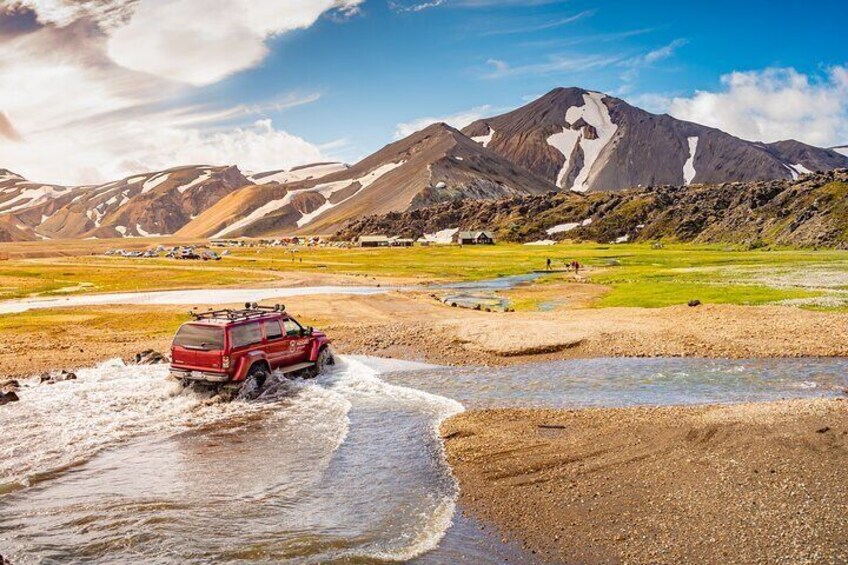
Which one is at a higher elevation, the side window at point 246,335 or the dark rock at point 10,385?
the side window at point 246,335

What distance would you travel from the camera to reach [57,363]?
31.5 metres

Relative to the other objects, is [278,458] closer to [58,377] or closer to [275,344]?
[275,344]

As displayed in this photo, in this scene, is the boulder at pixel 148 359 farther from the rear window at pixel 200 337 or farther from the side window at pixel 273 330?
the side window at pixel 273 330

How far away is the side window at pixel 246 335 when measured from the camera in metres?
23.6

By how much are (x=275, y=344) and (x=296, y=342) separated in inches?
63.5

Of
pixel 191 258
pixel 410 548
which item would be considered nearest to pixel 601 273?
pixel 410 548

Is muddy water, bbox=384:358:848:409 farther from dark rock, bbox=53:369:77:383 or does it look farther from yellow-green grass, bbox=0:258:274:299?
yellow-green grass, bbox=0:258:274:299

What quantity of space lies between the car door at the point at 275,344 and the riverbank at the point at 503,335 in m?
9.24

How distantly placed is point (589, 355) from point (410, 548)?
22916 millimetres

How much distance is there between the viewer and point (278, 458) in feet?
58.3

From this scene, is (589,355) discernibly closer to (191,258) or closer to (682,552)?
(682,552)

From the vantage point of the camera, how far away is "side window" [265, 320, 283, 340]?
83.9 feet

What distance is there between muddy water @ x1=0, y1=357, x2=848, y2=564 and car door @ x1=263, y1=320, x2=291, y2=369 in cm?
102

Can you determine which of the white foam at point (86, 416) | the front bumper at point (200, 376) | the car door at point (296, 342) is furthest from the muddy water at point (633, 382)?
the white foam at point (86, 416)
